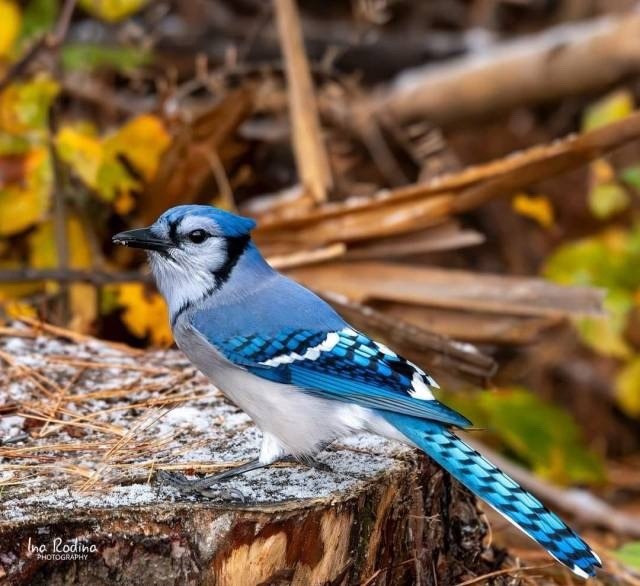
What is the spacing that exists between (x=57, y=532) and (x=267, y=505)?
344mm

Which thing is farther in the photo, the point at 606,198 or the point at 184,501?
the point at 606,198

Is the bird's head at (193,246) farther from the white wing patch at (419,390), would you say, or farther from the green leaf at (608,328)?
the green leaf at (608,328)

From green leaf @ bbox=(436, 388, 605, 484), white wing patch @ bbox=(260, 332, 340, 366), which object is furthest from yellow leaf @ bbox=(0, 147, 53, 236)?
white wing patch @ bbox=(260, 332, 340, 366)

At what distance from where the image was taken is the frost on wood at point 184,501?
5.65 feet

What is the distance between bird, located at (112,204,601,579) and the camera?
1834mm

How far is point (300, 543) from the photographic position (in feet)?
5.87

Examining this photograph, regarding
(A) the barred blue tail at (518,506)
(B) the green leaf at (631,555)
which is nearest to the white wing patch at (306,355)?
(A) the barred blue tail at (518,506)

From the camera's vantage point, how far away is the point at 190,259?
2211 millimetres

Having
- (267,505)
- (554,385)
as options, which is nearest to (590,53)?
(554,385)

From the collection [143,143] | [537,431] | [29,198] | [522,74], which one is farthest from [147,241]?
[522,74]

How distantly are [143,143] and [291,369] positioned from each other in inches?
67.5

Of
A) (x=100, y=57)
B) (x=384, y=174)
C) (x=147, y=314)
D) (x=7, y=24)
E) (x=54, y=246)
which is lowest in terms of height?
(x=147, y=314)

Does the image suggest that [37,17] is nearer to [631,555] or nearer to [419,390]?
[419,390]

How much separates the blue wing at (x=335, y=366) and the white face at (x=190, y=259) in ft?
0.62
